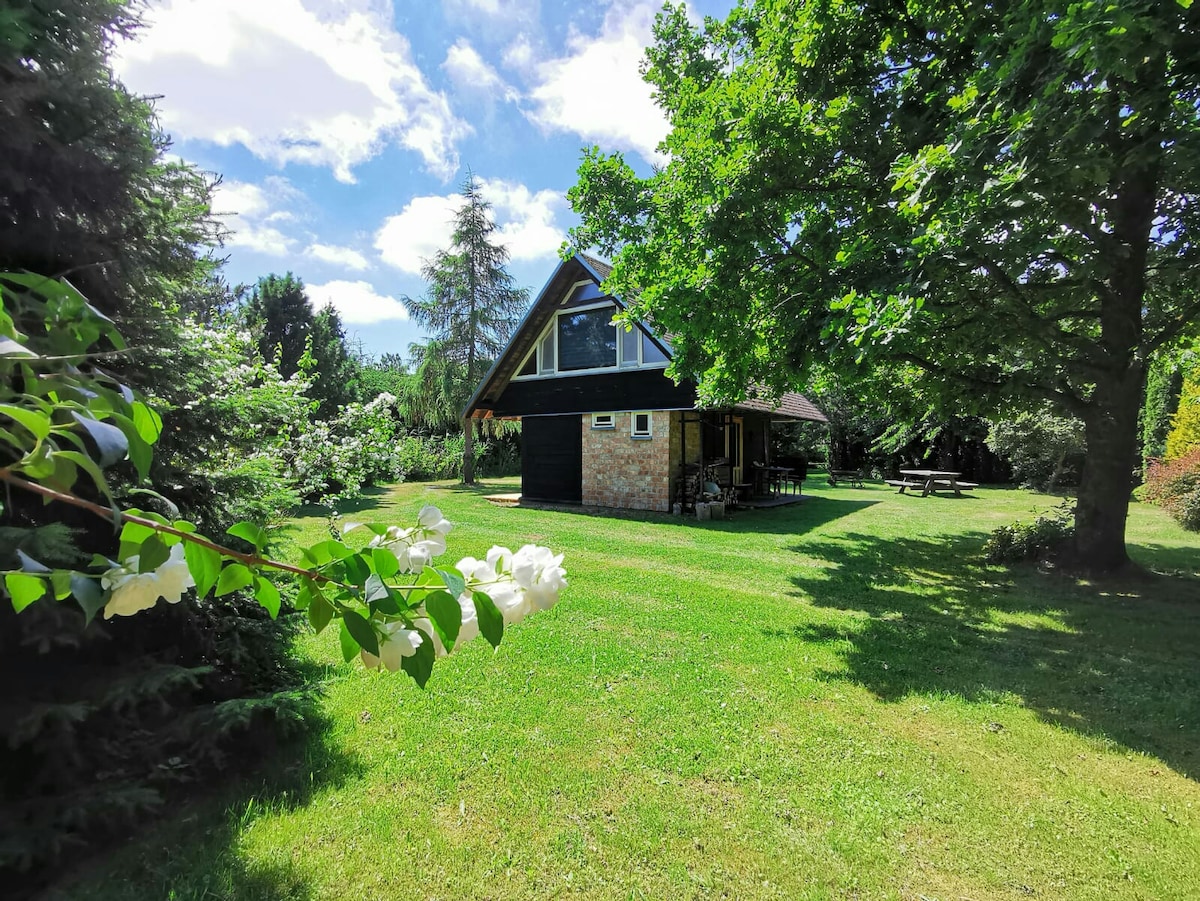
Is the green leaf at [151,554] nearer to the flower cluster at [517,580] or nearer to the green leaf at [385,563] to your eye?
A: the green leaf at [385,563]

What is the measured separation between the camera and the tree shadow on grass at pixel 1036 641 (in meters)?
3.82

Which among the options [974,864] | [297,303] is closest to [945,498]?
[974,864]

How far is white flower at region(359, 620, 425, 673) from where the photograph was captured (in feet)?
2.96

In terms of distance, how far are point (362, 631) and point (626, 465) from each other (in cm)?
1313

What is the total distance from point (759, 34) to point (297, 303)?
64.0 ft

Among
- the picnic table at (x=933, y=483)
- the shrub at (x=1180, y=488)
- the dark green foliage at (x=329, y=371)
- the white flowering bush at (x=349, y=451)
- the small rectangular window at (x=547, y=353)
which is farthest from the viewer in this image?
the dark green foliage at (x=329, y=371)

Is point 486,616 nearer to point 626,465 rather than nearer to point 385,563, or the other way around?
point 385,563

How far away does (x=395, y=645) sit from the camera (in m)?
0.91

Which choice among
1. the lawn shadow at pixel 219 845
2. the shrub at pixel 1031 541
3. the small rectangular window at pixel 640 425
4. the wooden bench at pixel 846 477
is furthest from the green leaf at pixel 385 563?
the wooden bench at pixel 846 477

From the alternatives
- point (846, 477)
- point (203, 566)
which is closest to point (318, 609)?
point (203, 566)

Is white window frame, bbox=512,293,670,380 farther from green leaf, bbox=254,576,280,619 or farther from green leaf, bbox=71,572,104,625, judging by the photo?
green leaf, bbox=71,572,104,625

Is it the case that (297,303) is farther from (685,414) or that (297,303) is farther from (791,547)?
(791,547)

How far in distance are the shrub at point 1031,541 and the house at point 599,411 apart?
5.97 meters

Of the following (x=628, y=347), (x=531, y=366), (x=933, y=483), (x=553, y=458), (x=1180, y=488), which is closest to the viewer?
(x=1180, y=488)
